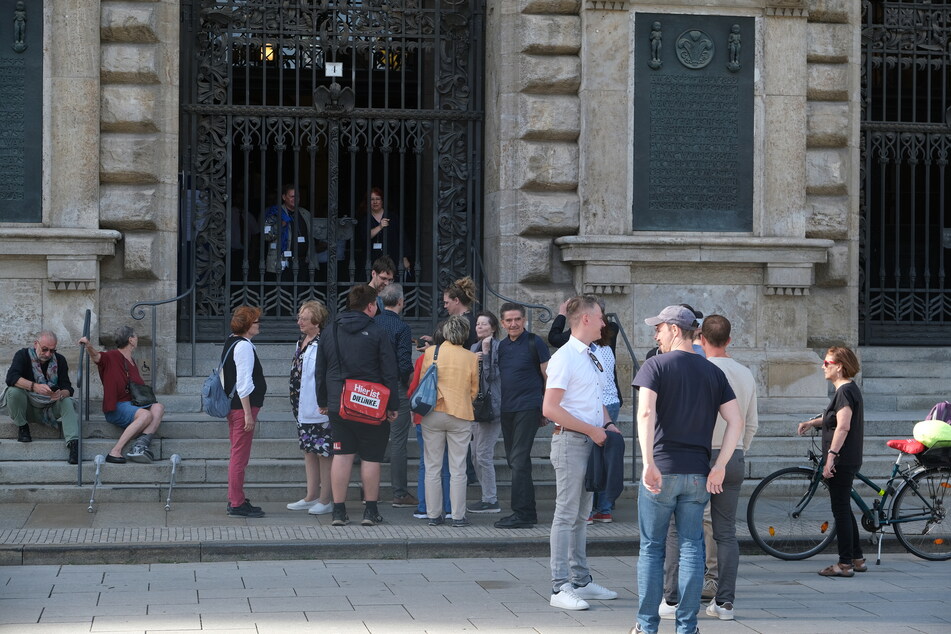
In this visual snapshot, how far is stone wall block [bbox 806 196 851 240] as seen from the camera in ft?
45.2

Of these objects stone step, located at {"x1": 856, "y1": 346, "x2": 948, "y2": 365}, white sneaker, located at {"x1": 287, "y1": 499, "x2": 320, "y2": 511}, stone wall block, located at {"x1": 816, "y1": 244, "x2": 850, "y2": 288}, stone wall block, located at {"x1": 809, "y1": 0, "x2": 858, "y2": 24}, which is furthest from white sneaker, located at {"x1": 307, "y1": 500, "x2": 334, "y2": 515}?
stone wall block, located at {"x1": 809, "y1": 0, "x2": 858, "y2": 24}

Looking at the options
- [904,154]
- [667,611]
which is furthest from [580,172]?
[667,611]

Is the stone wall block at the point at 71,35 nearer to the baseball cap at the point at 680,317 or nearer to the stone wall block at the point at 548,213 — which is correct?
the stone wall block at the point at 548,213

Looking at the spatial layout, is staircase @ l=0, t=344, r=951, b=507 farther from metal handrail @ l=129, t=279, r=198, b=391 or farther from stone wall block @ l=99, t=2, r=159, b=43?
stone wall block @ l=99, t=2, r=159, b=43

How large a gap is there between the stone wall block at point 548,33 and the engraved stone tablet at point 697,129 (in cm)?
69

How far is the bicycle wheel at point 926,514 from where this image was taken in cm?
966

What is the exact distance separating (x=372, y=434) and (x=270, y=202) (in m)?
4.85

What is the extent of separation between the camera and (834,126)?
13789 mm

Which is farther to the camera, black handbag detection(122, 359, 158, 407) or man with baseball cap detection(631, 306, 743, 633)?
black handbag detection(122, 359, 158, 407)

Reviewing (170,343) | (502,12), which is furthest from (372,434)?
(502,12)

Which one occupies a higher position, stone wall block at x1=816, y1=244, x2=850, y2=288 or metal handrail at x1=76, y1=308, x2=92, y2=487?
stone wall block at x1=816, y1=244, x2=850, y2=288

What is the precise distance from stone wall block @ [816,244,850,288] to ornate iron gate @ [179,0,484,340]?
142 inches

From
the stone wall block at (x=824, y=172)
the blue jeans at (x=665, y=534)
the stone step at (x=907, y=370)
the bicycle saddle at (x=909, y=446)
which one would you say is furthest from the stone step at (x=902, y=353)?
the blue jeans at (x=665, y=534)

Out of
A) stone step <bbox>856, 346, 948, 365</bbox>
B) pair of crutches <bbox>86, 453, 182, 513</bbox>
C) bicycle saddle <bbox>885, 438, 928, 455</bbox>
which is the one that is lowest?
pair of crutches <bbox>86, 453, 182, 513</bbox>
